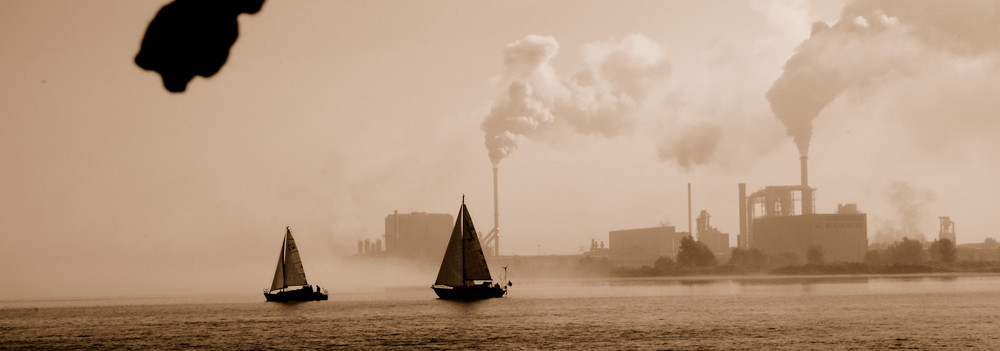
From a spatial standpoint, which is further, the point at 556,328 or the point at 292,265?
the point at 292,265

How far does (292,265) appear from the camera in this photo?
7510 inches

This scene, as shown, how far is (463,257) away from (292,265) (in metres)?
30.8

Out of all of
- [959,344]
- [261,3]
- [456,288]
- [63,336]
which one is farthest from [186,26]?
[456,288]

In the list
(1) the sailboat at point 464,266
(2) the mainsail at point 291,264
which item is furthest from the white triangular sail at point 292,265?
(1) the sailboat at point 464,266

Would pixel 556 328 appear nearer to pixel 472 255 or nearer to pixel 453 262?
pixel 472 255

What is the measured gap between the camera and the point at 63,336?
133m

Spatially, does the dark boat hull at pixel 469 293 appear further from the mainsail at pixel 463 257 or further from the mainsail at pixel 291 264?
the mainsail at pixel 291 264

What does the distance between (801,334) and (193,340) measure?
203ft

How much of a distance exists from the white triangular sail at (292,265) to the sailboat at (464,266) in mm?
23624

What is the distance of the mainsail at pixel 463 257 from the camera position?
577ft

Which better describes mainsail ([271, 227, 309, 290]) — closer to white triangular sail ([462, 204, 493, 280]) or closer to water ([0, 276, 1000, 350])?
water ([0, 276, 1000, 350])

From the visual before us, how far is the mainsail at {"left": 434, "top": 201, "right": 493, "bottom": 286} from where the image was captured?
17588 cm

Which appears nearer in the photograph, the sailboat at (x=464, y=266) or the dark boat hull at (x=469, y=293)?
the sailboat at (x=464, y=266)

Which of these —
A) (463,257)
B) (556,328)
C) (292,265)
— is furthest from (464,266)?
(556,328)
